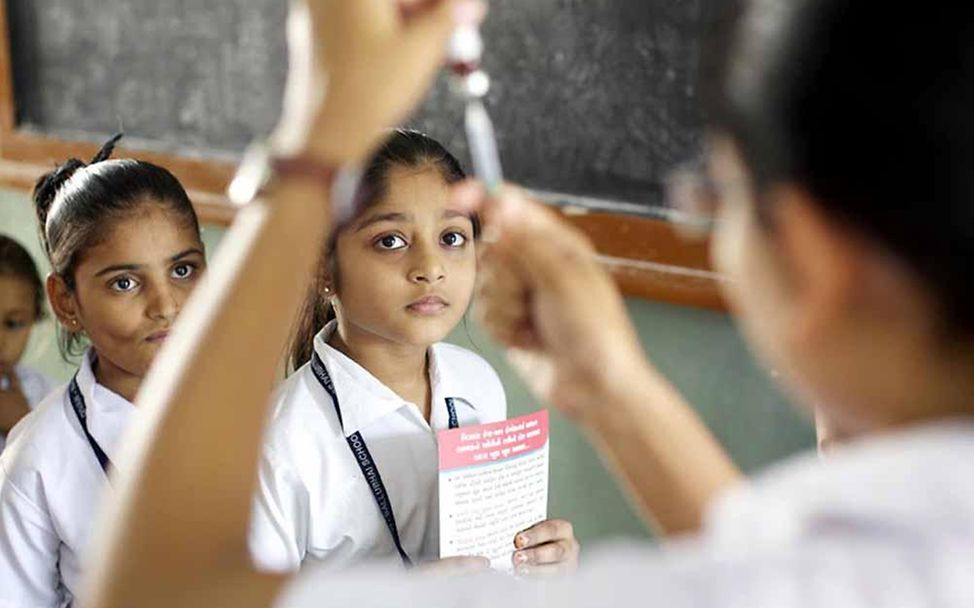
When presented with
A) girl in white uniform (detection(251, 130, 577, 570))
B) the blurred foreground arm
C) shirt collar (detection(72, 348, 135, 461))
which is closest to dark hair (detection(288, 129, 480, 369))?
girl in white uniform (detection(251, 130, 577, 570))

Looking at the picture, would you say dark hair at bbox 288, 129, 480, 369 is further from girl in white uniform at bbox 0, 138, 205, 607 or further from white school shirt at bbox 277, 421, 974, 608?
white school shirt at bbox 277, 421, 974, 608

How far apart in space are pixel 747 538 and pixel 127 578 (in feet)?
0.77

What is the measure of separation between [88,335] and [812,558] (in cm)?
159

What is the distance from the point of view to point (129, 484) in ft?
1.86

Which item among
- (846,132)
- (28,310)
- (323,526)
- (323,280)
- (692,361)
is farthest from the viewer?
(28,310)

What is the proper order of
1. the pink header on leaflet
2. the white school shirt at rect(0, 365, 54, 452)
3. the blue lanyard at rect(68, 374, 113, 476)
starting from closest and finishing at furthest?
the pink header on leaflet, the blue lanyard at rect(68, 374, 113, 476), the white school shirt at rect(0, 365, 54, 452)

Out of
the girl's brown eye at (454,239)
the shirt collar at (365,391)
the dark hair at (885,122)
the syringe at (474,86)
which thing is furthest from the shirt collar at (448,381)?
the dark hair at (885,122)

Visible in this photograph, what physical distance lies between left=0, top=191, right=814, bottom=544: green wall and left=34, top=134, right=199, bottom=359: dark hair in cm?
72

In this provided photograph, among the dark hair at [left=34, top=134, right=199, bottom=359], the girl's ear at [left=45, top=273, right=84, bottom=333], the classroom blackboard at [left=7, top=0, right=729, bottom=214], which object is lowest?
the girl's ear at [left=45, top=273, right=84, bottom=333]

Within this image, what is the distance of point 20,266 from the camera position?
271 centimetres

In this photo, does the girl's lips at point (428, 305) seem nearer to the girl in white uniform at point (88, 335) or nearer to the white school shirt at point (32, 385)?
the girl in white uniform at point (88, 335)

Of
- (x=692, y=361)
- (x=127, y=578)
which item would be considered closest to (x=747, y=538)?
(x=127, y=578)

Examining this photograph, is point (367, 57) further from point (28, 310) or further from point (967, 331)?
point (28, 310)

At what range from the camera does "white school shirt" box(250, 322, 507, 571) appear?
5.30 ft
